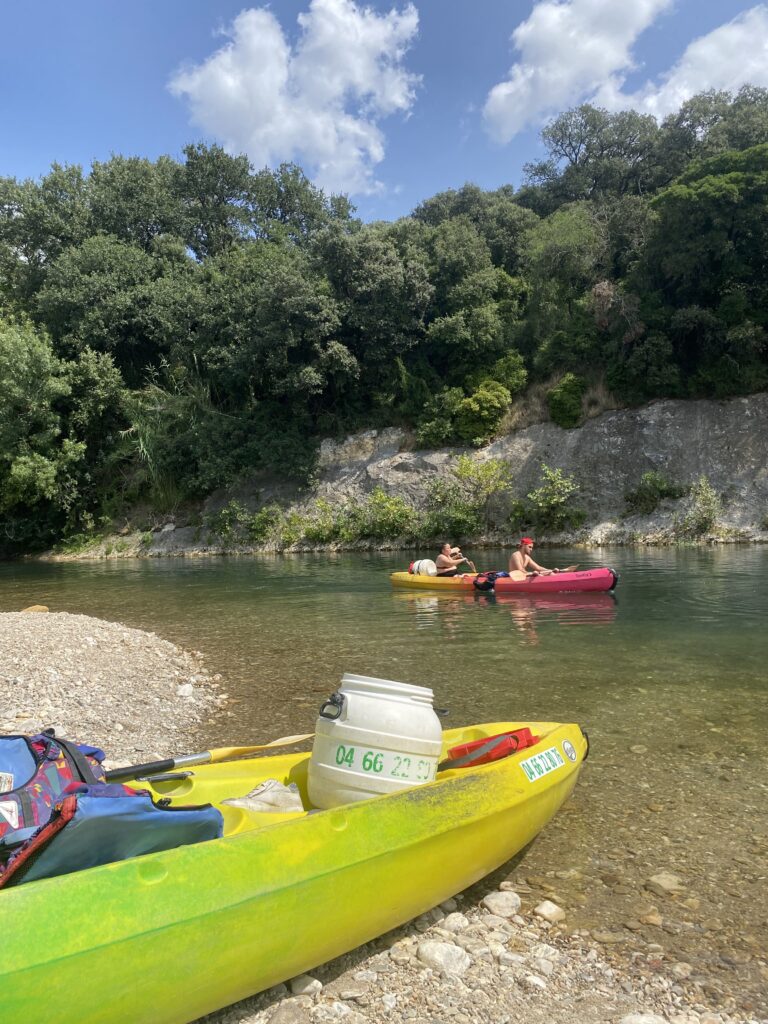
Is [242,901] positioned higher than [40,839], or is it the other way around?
[40,839]

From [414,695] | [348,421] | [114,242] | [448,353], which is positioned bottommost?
[414,695]

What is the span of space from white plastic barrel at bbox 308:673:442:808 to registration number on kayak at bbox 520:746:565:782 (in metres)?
0.56

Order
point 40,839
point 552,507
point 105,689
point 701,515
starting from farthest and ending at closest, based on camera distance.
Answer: point 552,507
point 701,515
point 105,689
point 40,839

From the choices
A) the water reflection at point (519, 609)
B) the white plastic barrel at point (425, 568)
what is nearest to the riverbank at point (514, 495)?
the white plastic barrel at point (425, 568)

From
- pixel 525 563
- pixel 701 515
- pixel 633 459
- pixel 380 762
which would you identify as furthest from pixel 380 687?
pixel 633 459

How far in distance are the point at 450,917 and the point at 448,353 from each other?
29.3 metres

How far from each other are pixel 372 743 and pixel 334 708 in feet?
0.97

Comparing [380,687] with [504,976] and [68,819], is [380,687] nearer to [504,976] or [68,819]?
[504,976]

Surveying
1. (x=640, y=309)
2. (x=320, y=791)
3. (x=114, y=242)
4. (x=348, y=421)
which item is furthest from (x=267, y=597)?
(x=114, y=242)

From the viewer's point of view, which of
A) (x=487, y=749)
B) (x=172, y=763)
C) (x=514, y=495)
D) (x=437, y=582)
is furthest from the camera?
(x=514, y=495)

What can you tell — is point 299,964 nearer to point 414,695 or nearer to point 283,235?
point 414,695

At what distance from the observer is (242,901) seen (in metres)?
2.68

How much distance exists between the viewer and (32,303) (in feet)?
119

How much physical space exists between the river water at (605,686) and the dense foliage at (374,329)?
38.9 feet
